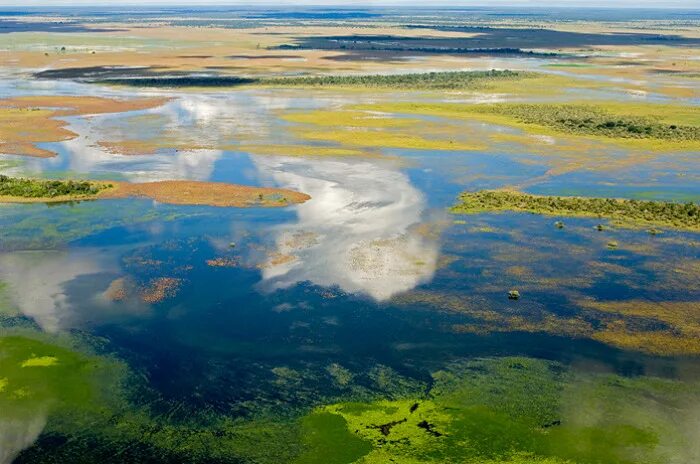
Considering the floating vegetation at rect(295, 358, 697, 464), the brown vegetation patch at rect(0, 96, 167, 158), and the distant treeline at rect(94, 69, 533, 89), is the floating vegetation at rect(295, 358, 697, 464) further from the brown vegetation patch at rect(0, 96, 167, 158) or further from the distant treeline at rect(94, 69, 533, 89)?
the distant treeline at rect(94, 69, 533, 89)

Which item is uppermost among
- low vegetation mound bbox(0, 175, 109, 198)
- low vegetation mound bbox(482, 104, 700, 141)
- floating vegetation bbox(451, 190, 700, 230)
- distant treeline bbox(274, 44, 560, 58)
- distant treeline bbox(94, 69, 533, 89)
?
distant treeline bbox(274, 44, 560, 58)

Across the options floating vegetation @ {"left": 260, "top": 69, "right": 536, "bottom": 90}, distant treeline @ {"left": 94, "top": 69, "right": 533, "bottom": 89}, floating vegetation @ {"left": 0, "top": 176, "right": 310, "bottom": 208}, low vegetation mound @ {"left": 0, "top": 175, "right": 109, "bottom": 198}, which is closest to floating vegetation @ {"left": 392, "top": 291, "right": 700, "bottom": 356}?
floating vegetation @ {"left": 0, "top": 176, "right": 310, "bottom": 208}

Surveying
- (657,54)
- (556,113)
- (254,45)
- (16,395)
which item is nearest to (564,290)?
(16,395)

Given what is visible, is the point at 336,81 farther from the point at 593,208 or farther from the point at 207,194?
the point at 593,208

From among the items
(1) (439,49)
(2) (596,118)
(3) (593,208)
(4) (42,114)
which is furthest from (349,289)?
(1) (439,49)

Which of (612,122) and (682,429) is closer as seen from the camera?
(682,429)

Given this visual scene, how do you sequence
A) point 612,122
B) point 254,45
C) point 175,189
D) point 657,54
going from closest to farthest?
point 175,189, point 612,122, point 657,54, point 254,45

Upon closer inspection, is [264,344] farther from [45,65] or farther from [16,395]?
[45,65]
